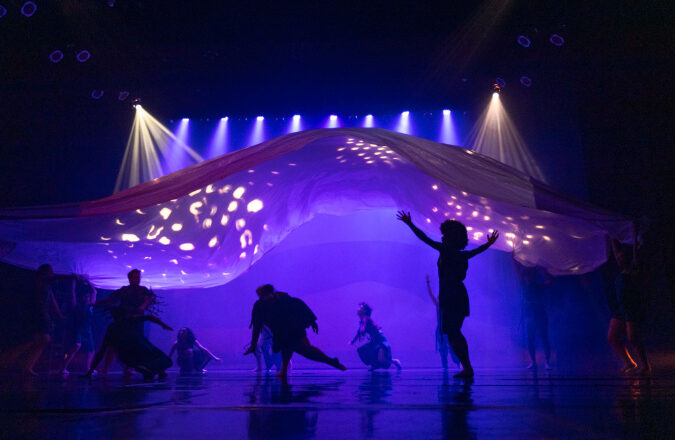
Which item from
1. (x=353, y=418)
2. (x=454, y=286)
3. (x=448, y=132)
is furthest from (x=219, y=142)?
(x=353, y=418)

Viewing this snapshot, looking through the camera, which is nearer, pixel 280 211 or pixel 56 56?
pixel 280 211

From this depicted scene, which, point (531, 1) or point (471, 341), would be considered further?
point (471, 341)

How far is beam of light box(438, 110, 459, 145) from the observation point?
37.8ft

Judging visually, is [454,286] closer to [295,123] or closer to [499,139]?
[499,139]

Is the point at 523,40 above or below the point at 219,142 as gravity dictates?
above

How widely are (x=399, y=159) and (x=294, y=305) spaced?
9.06ft

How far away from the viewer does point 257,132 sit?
11.9 m

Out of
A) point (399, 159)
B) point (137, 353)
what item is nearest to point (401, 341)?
point (399, 159)

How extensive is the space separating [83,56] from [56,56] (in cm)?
51

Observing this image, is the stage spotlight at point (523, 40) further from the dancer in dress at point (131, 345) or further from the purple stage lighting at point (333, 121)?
the dancer in dress at point (131, 345)

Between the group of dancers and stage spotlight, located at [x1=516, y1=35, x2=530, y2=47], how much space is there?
14.6 ft

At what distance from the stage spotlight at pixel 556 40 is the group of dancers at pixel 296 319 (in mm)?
4547

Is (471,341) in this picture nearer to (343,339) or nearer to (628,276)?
(343,339)

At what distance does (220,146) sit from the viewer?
12.0m
